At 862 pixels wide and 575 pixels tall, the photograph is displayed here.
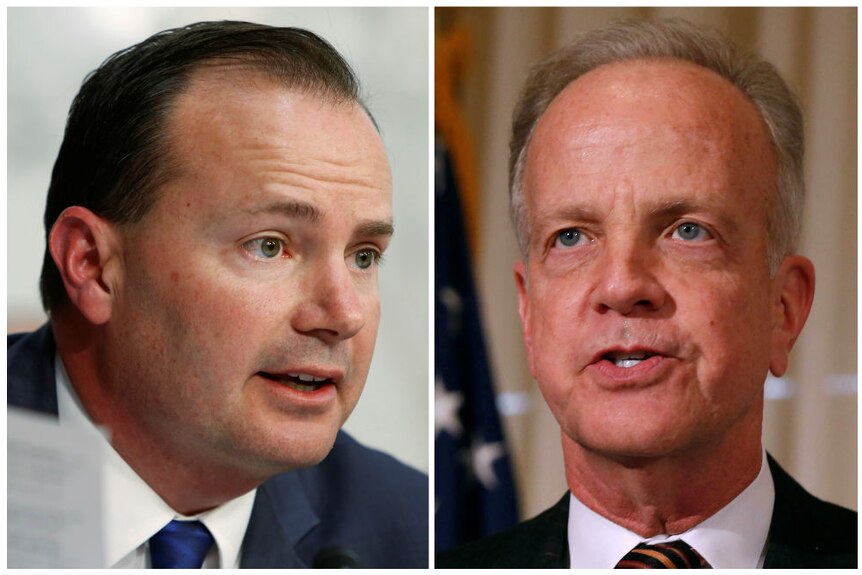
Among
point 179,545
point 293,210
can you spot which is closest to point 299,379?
point 293,210

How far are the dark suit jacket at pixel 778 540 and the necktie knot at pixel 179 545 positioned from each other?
64 centimetres

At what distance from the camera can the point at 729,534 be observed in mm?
3107

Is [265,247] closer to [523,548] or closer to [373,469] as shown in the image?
[373,469]

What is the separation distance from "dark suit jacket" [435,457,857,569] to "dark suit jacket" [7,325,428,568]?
14cm

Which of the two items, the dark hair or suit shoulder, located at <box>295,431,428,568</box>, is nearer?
the dark hair

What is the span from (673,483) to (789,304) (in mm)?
559

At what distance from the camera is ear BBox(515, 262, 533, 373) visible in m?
3.20

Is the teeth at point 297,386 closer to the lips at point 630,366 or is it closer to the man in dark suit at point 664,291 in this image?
the man in dark suit at point 664,291

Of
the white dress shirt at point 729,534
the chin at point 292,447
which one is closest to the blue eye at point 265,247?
the chin at point 292,447

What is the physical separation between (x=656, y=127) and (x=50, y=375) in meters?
1.70

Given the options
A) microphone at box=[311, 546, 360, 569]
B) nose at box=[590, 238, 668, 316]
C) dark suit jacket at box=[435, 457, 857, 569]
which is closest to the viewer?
nose at box=[590, 238, 668, 316]

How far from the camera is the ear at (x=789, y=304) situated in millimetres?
3121

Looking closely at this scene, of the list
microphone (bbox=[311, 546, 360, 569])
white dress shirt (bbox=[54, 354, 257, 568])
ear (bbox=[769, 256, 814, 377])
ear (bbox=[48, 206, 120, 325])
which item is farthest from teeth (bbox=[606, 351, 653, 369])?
ear (bbox=[48, 206, 120, 325])

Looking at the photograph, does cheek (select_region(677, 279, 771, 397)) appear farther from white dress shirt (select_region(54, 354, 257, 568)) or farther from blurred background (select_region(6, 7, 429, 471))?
white dress shirt (select_region(54, 354, 257, 568))
